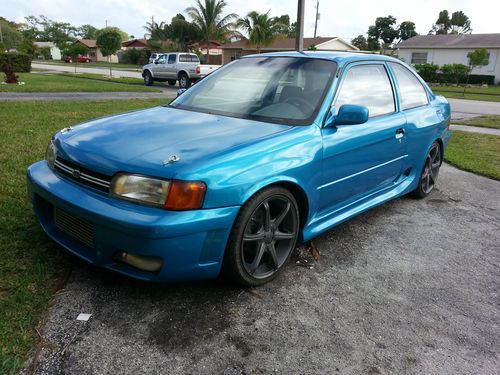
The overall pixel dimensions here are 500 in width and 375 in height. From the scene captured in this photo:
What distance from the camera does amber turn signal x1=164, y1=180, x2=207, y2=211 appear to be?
92.4 inches

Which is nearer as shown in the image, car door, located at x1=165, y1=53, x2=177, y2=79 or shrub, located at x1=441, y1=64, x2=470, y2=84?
car door, located at x1=165, y1=53, x2=177, y2=79

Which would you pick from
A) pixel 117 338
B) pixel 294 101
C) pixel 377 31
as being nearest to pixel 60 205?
pixel 117 338

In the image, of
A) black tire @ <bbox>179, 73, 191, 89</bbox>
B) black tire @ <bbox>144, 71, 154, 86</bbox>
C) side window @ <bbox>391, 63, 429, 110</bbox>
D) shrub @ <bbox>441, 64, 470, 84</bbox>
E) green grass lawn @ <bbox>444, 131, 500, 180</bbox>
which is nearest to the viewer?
side window @ <bbox>391, 63, 429, 110</bbox>

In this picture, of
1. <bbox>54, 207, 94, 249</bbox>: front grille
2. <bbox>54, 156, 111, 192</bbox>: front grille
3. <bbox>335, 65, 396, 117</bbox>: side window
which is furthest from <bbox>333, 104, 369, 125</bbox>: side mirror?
<bbox>54, 207, 94, 249</bbox>: front grille

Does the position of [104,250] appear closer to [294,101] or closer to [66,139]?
[66,139]

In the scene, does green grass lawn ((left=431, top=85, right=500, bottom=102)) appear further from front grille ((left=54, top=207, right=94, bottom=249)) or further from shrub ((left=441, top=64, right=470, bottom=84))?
front grille ((left=54, top=207, right=94, bottom=249))

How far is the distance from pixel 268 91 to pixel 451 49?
4235 cm

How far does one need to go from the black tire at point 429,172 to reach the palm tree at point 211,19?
36542 mm

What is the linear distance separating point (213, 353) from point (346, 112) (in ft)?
6.09

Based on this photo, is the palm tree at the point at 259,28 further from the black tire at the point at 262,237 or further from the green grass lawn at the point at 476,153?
the black tire at the point at 262,237

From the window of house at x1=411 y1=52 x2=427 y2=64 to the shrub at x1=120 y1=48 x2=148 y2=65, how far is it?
29.1 meters

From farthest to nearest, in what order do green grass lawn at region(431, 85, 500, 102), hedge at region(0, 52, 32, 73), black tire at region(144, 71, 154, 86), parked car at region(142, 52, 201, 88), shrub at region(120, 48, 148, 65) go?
shrub at region(120, 48, 148, 65), hedge at region(0, 52, 32, 73), green grass lawn at region(431, 85, 500, 102), black tire at region(144, 71, 154, 86), parked car at region(142, 52, 201, 88)

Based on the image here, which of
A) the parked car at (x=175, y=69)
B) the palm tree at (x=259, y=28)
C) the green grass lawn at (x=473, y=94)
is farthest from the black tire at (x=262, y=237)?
the palm tree at (x=259, y=28)

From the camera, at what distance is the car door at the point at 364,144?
3203 mm
